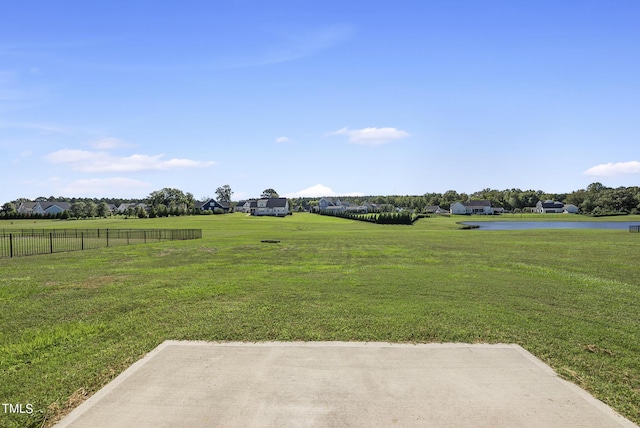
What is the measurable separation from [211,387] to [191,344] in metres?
1.77

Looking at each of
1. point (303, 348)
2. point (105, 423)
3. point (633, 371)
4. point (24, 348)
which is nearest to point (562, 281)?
point (633, 371)

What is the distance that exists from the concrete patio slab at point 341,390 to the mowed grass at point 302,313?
18.1 inches

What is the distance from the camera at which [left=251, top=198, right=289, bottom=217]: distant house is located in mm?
110875

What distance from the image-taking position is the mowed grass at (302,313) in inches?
215

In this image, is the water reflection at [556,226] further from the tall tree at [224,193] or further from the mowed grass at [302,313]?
the tall tree at [224,193]

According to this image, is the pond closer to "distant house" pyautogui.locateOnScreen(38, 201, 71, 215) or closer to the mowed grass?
the mowed grass

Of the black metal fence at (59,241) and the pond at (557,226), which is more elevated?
the black metal fence at (59,241)

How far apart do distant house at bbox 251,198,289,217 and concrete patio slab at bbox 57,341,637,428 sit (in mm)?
104331

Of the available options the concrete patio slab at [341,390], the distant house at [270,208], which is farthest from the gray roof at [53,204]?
the concrete patio slab at [341,390]

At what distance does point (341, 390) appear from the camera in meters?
4.79

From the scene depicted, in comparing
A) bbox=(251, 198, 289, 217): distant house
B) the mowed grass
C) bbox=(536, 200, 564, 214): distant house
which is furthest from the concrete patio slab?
bbox=(536, 200, 564, 214): distant house

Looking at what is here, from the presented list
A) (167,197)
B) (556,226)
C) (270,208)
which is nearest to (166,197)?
(167,197)

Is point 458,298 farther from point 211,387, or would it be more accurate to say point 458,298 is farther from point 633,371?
point 211,387

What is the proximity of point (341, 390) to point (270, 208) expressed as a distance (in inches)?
4232
